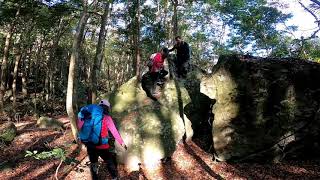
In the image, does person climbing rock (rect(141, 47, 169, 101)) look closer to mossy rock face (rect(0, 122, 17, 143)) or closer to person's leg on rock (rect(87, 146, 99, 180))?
person's leg on rock (rect(87, 146, 99, 180))

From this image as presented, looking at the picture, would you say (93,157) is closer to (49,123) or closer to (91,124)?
(91,124)

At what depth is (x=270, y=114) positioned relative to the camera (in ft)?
34.3

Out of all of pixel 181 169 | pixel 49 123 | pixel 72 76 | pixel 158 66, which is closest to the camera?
→ pixel 181 169

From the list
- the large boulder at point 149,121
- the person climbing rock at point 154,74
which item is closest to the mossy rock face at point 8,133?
the large boulder at point 149,121

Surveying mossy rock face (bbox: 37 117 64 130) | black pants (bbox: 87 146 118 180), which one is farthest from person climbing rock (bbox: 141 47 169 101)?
mossy rock face (bbox: 37 117 64 130)

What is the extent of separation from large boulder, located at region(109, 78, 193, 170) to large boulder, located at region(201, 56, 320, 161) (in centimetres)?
166

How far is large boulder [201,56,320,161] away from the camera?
34.1 ft

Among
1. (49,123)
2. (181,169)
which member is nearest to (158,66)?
(181,169)

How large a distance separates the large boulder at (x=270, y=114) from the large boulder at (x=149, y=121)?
166cm

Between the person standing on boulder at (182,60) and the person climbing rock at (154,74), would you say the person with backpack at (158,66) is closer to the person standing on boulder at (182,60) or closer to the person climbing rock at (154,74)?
the person climbing rock at (154,74)

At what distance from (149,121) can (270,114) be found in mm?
4057

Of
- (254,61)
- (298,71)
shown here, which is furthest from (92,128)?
(298,71)

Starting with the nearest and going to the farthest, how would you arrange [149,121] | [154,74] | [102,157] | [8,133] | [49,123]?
[102,157] → [149,121] → [154,74] → [8,133] → [49,123]

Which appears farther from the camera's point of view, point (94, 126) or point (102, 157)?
point (102, 157)
